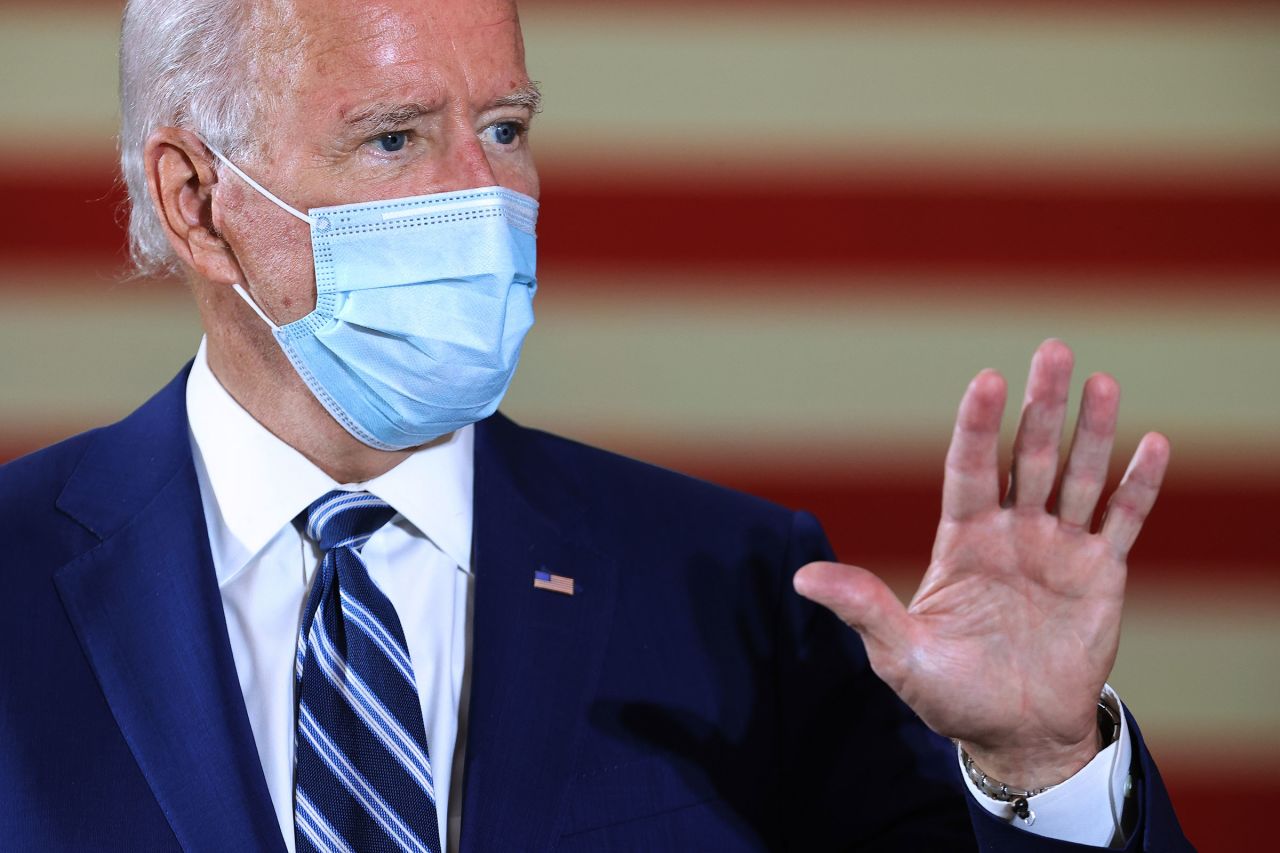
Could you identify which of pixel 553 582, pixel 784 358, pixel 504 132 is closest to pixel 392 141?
pixel 504 132

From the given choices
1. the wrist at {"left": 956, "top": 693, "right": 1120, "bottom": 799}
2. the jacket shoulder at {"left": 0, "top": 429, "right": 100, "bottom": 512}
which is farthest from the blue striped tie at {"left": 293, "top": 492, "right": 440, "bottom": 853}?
the wrist at {"left": 956, "top": 693, "right": 1120, "bottom": 799}

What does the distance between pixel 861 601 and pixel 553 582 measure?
1.32 feet

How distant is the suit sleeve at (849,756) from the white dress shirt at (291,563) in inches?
13.6

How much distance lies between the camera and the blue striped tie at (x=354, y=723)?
1.33 meters

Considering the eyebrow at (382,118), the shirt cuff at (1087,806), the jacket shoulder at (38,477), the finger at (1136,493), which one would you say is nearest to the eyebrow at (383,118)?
the eyebrow at (382,118)

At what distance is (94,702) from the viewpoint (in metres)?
1.34

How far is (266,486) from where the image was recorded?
57.8 inches

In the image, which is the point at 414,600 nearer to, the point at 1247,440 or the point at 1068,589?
the point at 1068,589

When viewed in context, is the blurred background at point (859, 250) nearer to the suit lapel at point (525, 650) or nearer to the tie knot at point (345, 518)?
the suit lapel at point (525, 650)

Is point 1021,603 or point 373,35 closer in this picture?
point 1021,603

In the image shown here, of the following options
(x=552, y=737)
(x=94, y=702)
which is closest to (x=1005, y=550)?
(x=552, y=737)

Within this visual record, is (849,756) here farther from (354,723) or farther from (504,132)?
(504,132)

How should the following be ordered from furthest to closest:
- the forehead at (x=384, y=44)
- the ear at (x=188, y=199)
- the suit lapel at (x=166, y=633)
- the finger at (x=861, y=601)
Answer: the ear at (x=188, y=199) → the forehead at (x=384, y=44) → the suit lapel at (x=166, y=633) → the finger at (x=861, y=601)

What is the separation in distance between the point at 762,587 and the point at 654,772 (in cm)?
24
